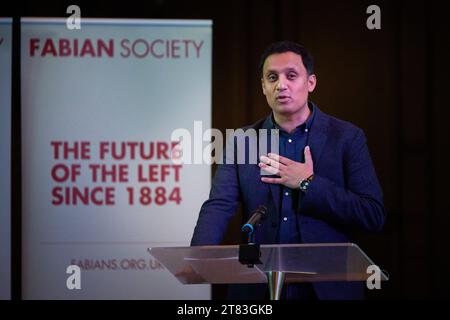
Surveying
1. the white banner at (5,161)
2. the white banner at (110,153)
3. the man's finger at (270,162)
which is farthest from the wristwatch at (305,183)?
the white banner at (5,161)

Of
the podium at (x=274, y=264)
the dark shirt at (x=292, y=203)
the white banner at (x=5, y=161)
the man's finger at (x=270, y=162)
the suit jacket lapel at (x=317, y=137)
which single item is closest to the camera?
the podium at (x=274, y=264)

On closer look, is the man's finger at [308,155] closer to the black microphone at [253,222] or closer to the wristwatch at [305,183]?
the wristwatch at [305,183]

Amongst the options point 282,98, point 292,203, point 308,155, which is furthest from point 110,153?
point 308,155

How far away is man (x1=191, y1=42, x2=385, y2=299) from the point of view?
2932mm

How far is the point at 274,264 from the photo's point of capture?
8.20 feet

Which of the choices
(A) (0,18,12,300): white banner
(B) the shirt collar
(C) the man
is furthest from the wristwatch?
(A) (0,18,12,300): white banner

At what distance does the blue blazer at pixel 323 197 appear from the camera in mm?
2938

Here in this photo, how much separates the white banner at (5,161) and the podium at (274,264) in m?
2.04

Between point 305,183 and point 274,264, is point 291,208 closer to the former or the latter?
point 305,183

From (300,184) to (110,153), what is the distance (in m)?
1.82

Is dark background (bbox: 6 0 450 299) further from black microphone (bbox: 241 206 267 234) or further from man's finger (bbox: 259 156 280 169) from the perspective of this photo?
black microphone (bbox: 241 206 267 234)

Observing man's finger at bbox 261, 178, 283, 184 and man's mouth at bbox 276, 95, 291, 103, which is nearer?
man's finger at bbox 261, 178, 283, 184

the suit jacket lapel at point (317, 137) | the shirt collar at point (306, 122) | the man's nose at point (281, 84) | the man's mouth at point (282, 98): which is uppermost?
the man's nose at point (281, 84)

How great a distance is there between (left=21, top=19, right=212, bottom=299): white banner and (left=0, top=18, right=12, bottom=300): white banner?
103mm
